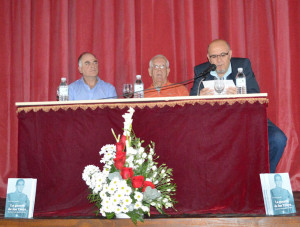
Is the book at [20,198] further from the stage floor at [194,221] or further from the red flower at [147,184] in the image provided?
the red flower at [147,184]

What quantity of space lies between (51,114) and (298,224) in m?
1.69

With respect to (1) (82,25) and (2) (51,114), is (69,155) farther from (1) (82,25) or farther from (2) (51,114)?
(1) (82,25)

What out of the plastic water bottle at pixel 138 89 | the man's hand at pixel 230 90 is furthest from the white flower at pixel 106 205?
the man's hand at pixel 230 90

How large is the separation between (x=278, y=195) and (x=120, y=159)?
955 millimetres

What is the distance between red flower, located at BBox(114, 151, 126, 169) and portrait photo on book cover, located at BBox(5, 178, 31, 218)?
0.68m

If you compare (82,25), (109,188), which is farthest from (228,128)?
(82,25)

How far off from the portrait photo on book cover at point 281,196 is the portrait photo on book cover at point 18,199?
1.49 meters

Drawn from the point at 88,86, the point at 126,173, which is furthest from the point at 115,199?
the point at 88,86

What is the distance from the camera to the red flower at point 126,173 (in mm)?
2062

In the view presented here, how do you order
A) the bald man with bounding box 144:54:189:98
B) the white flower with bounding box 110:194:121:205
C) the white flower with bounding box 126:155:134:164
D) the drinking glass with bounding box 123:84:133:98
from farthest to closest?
the bald man with bounding box 144:54:189:98
the drinking glass with bounding box 123:84:133:98
the white flower with bounding box 126:155:134:164
the white flower with bounding box 110:194:121:205

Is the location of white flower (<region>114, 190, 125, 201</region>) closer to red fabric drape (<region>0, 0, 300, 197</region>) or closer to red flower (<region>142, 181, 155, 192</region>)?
red flower (<region>142, 181, 155, 192</region>)

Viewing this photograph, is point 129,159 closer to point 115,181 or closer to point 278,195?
point 115,181

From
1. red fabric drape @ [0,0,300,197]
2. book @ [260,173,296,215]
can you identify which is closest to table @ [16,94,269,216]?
book @ [260,173,296,215]

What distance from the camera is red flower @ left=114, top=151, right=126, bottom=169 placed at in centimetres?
208
